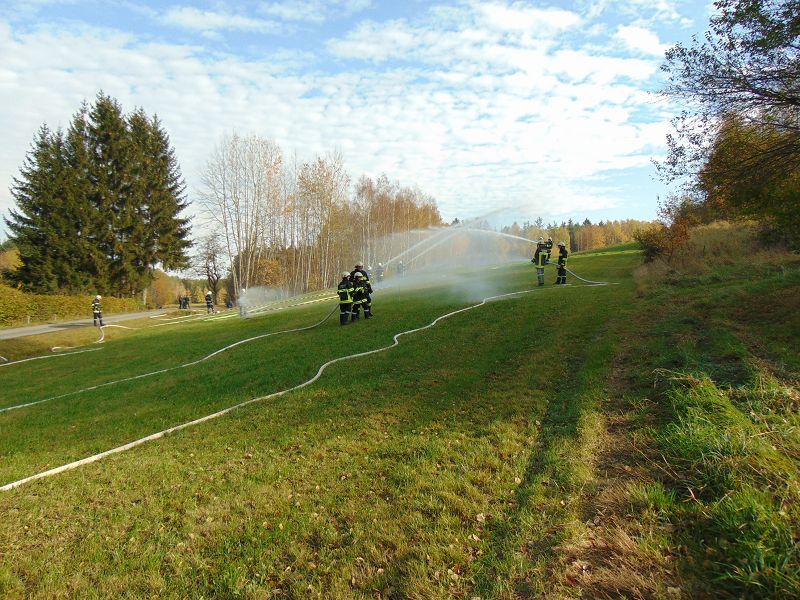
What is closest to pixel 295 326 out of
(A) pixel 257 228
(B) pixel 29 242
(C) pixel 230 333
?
(C) pixel 230 333

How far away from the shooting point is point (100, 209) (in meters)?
39.1

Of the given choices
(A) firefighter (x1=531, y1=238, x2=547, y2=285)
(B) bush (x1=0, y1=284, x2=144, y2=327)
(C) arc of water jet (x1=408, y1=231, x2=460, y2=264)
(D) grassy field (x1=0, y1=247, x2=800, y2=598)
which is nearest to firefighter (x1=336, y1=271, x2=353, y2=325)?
(D) grassy field (x1=0, y1=247, x2=800, y2=598)

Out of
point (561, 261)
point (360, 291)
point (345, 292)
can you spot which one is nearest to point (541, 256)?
point (561, 261)

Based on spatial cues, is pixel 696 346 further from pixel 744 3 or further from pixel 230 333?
pixel 230 333

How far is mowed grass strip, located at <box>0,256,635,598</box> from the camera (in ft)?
10.6

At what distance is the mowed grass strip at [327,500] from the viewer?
3217 millimetres

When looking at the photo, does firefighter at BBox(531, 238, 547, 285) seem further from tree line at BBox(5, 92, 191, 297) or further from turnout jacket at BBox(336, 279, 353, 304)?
tree line at BBox(5, 92, 191, 297)

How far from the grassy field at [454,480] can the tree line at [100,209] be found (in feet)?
111

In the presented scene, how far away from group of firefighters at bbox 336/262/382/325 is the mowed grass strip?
811 cm

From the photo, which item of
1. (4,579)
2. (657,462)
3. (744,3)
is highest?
(744,3)

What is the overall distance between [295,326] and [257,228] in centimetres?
2601

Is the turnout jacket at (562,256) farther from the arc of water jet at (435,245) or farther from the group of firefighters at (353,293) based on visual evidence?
the arc of water jet at (435,245)

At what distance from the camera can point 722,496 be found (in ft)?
10.2

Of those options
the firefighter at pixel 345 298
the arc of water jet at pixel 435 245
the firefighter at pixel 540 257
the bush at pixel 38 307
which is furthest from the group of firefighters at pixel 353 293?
the bush at pixel 38 307
